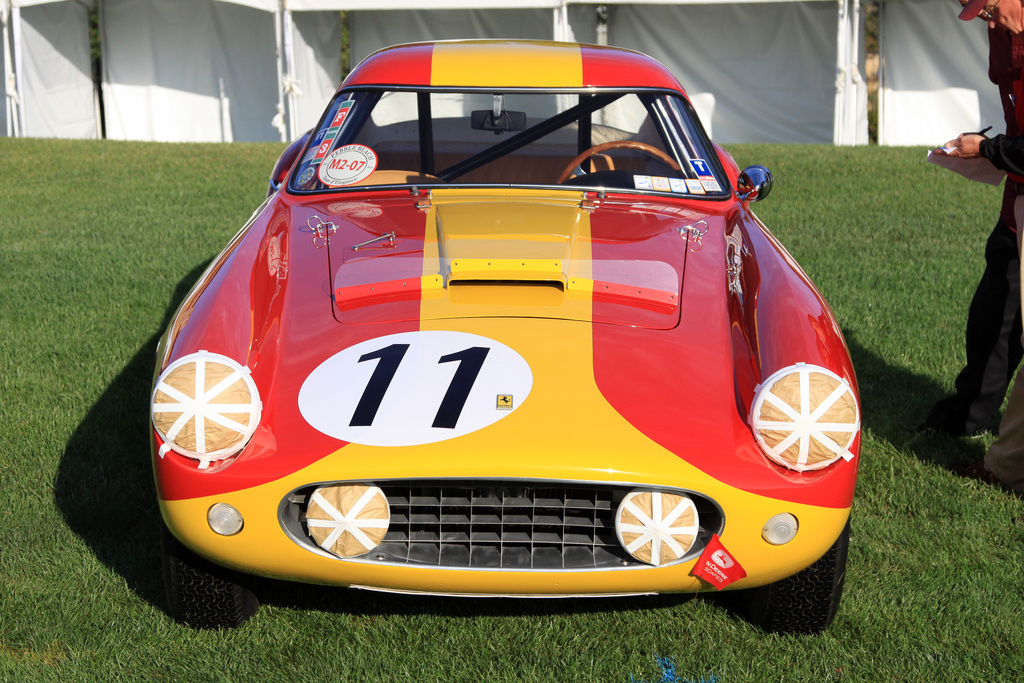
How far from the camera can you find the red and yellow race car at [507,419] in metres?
2.12

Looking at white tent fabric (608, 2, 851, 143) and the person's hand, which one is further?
white tent fabric (608, 2, 851, 143)

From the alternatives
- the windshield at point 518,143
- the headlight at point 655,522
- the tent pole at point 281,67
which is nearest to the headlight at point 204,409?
the headlight at point 655,522

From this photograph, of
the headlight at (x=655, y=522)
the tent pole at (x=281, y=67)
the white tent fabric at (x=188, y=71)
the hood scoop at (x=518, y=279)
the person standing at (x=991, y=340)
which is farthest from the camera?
the white tent fabric at (x=188, y=71)

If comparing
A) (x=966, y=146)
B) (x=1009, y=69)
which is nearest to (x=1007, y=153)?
(x=966, y=146)

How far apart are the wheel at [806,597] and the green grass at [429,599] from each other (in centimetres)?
4

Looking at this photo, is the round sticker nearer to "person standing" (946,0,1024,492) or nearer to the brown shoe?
"person standing" (946,0,1024,492)

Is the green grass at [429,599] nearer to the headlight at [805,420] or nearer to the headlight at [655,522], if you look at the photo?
the headlight at [655,522]

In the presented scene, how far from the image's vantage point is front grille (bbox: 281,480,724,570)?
217cm

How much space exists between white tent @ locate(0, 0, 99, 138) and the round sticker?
35.8 ft

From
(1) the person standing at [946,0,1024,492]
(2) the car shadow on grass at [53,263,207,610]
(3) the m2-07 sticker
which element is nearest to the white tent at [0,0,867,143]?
(2) the car shadow on grass at [53,263,207,610]

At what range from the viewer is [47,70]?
13.5 m

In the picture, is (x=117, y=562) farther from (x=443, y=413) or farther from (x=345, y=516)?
(x=443, y=413)

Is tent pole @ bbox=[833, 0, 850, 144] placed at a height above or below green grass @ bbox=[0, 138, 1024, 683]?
above

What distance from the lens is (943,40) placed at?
43.1ft
